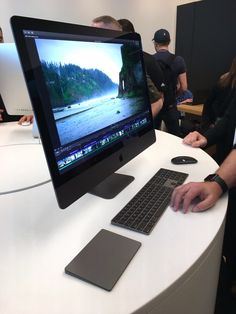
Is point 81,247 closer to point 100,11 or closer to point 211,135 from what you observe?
point 211,135

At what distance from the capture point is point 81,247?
0.64 m

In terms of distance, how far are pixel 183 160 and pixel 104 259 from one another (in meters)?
0.63

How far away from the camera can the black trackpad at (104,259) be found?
0.54 meters

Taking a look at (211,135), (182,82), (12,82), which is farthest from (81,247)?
(182,82)

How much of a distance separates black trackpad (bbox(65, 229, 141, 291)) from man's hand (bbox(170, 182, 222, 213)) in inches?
8.1

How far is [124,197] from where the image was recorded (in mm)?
867

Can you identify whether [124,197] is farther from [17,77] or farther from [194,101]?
[194,101]

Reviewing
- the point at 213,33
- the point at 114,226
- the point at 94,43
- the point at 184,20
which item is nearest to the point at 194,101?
the point at 213,33

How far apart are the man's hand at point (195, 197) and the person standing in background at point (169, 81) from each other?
214 cm

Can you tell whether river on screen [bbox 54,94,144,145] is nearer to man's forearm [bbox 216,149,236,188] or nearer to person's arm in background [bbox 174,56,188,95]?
man's forearm [bbox 216,149,236,188]

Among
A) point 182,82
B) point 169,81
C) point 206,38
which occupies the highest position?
point 206,38

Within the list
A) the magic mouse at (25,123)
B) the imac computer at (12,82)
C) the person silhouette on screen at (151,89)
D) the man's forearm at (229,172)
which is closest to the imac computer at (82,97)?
the man's forearm at (229,172)

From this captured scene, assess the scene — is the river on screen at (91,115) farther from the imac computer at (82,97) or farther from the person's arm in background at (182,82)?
the person's arm in background at (182,82)

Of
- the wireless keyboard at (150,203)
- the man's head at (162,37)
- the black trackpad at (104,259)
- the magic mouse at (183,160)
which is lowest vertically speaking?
the magic mouse at (183,160)
